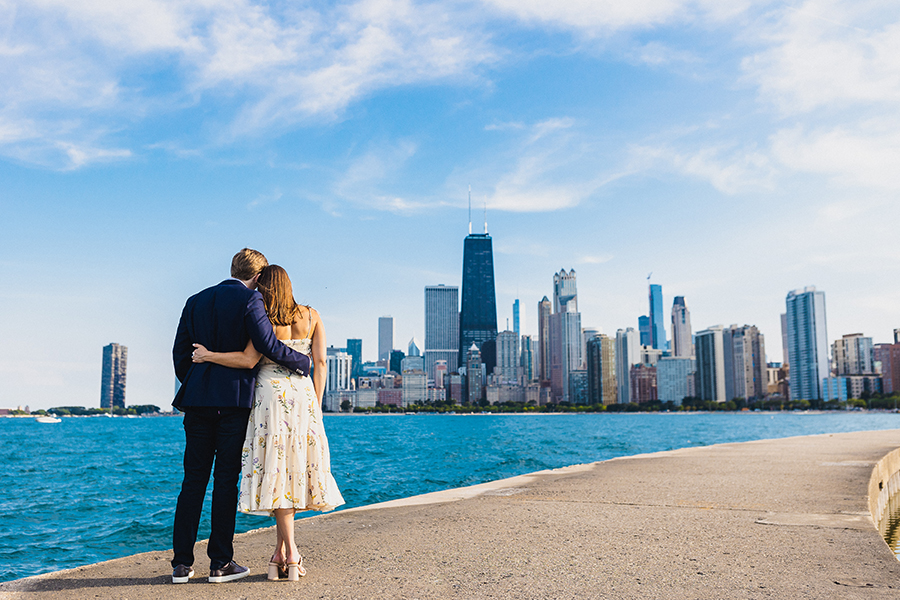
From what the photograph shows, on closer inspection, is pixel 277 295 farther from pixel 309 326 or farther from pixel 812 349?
pixel 812 349

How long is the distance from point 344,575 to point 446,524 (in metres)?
2.15

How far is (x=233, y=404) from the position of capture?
431 cm

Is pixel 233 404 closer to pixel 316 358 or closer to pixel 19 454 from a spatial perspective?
pixel 316 358

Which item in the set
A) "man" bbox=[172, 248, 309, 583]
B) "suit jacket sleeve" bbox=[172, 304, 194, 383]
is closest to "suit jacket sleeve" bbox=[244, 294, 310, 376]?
"man" bbox=[172, 248, 309, 583]

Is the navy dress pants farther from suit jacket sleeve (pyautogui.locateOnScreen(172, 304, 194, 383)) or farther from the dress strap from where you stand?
the dress strap

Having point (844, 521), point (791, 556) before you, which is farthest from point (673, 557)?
point (844, 521)

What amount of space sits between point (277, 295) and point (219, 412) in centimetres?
87

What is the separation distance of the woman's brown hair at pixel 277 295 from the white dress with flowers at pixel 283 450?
1.07 feet

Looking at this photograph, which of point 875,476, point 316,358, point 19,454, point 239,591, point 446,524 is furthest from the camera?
point 19,454

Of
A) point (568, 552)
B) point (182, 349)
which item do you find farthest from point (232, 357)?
point (568, 552)

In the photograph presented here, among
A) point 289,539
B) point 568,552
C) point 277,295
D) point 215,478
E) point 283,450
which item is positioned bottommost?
point 568,552

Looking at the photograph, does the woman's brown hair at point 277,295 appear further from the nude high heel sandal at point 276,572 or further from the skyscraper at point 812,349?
the skyscraper at point 812,349

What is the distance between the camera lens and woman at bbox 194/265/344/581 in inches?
171

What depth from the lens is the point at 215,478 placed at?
14.4ft
